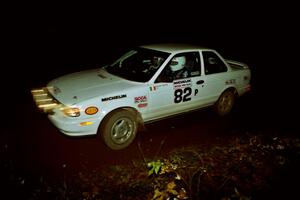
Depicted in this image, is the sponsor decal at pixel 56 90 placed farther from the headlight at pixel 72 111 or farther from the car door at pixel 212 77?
the car door at pixel 212 77

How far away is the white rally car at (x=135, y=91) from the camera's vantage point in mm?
4070

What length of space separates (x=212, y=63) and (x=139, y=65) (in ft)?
5.17

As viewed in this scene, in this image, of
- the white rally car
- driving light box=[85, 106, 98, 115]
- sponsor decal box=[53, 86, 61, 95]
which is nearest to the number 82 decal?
the white rally car

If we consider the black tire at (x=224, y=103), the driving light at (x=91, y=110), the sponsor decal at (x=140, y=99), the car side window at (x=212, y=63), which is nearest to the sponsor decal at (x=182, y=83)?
the car side window at (x=212, y=63)


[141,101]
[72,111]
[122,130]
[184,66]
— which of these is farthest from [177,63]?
[72,111]

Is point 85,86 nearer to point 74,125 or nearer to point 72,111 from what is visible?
point 72,111

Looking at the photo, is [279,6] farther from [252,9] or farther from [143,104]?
[143,104]

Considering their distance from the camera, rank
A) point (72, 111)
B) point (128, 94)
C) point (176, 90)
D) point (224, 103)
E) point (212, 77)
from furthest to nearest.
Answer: point (224, 103), point (212, 77), point (176, 90), point (128, 94), point (72, 111)

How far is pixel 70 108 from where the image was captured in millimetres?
3936

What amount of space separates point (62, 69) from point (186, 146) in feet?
19.8

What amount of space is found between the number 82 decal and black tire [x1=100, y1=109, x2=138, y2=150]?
3.02 feet

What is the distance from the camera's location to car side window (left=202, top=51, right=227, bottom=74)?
5312 mm

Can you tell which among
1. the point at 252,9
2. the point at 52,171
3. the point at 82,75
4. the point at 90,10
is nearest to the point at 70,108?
the point at 52,171

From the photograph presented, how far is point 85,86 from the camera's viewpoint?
4.43 meters
